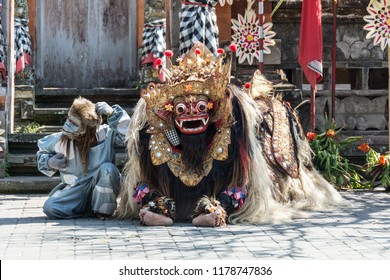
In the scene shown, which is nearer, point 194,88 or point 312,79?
point 194,88

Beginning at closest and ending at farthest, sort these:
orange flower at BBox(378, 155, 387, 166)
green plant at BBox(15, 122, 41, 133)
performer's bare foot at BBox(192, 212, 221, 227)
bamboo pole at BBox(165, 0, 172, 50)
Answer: performer's bare foot at BBox(192, 212, 221, 227), orange flower at BBox(378, 155, 387, 166), green plant at BBox(15, 122, 41, 133), bamboo pole at BBox(165, 0, 172, 50)

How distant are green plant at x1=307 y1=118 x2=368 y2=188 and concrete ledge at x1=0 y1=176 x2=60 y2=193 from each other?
9.99 feet

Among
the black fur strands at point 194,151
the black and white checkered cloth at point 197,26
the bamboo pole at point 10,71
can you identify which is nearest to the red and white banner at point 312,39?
the black and white checkered cloth at point 197,26

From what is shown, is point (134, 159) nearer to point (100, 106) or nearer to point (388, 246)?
point (100, 106)

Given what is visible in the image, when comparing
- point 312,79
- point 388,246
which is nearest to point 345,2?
point 312,79

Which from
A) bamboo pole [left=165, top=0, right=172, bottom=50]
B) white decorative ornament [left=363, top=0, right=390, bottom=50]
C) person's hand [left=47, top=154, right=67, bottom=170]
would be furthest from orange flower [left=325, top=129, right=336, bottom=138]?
person's hand [left=47, top=154, right=67, bottom=170]

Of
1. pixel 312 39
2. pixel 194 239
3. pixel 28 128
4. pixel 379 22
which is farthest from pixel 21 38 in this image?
pixel 194 239

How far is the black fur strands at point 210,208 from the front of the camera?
899 cm

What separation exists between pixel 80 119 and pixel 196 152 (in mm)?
1137

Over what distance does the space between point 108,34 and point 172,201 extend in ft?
19.9

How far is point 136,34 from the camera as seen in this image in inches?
576

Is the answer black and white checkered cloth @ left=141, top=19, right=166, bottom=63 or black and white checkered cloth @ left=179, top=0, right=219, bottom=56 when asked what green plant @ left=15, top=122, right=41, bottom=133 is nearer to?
black and white checkered cloth @ left=141, top=19, right=166, bottom=63

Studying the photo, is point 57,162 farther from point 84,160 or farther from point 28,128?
point 28,128

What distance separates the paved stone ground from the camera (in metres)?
7.64
